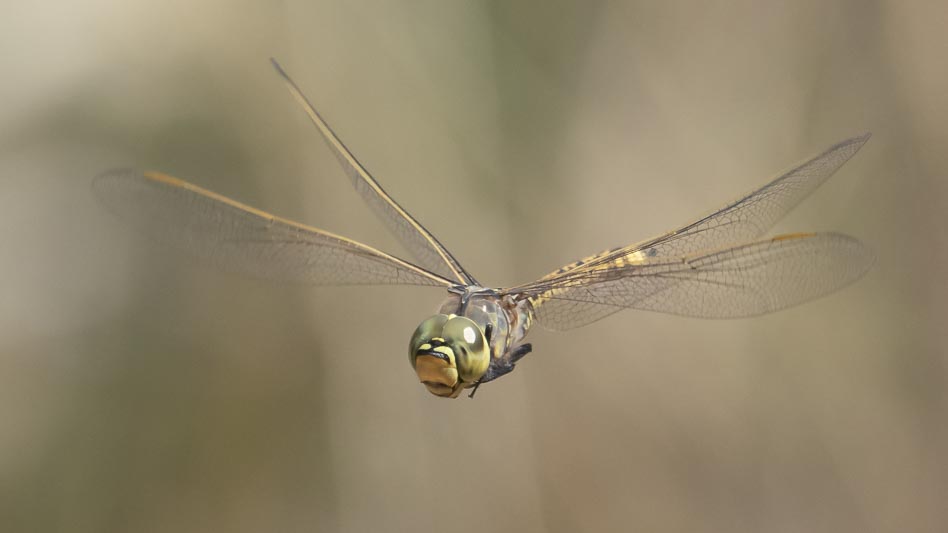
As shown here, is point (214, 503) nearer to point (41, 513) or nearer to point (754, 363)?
point (41, 513)

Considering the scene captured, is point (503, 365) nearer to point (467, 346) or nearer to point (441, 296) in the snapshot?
point (467, 346)

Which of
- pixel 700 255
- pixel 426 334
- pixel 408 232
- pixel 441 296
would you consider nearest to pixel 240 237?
pixel 408 232

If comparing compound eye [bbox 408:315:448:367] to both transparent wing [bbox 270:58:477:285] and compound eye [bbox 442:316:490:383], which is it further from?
transparent wing [bbox 270:58:477:285]

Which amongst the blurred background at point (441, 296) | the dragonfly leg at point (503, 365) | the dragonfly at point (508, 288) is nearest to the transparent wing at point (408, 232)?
the dragonfly at point (508, 288)

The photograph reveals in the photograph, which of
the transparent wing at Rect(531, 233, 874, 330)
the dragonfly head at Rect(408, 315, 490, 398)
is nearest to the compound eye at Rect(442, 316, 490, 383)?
the dragonfly head at Rect(408, 315, 490, 398)

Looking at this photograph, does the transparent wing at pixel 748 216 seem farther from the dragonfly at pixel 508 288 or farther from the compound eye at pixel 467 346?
the compound eye at pixel 467 346

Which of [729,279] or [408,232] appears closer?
[729,279]

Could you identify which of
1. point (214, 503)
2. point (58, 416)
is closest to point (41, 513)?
point (58, 416)
